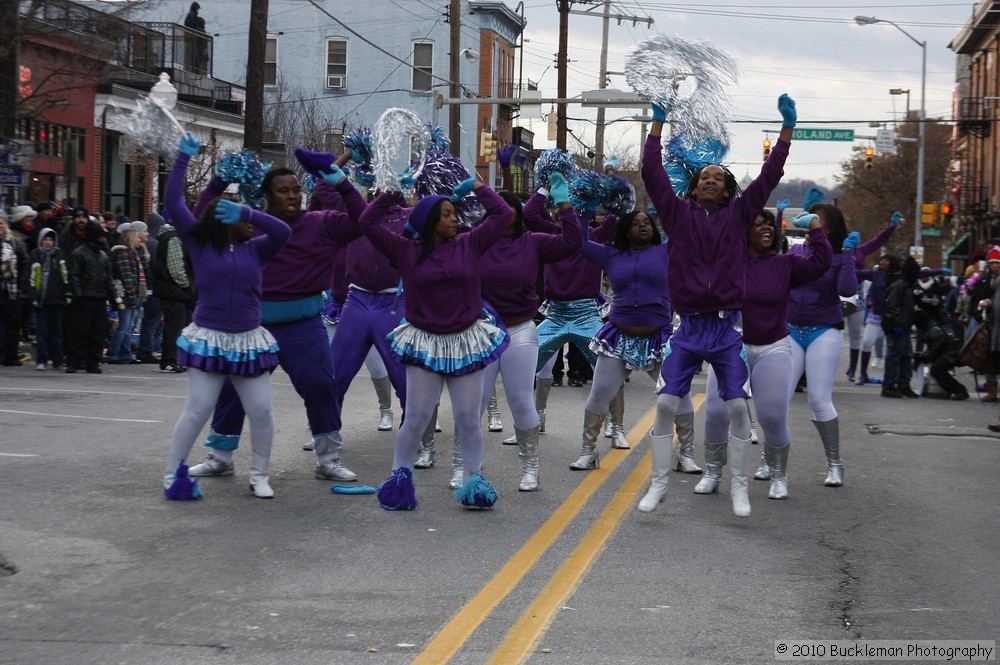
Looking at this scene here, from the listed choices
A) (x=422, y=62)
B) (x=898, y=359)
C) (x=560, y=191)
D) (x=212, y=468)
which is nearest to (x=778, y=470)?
(x=560, y=191)

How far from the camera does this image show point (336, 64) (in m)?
57.3

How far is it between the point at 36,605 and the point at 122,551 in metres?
1.07

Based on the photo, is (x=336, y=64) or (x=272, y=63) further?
(x=336, y=64)

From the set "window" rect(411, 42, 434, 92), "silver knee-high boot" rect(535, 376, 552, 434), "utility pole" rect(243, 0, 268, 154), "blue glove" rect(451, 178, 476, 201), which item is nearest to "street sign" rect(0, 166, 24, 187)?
"utility pole" rect(243, 0, 268, 154)

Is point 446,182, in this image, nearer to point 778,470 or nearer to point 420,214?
point 420,214

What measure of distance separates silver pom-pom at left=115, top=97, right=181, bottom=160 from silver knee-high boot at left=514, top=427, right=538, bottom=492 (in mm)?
2907

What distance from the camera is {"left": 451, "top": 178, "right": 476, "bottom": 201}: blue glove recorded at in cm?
841

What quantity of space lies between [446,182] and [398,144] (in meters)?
0.41

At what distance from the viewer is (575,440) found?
39.7 ft

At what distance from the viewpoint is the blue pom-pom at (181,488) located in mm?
8461

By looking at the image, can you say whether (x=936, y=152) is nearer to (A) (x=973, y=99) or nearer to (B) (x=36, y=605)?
(A) (x=973, y=99)

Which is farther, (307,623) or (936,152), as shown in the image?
(936,152)

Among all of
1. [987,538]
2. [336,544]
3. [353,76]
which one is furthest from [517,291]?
[353,76]

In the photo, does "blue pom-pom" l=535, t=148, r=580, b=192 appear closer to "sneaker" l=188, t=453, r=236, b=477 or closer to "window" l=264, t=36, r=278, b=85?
"sneaker" l=188, t=453, r=236, b=477
